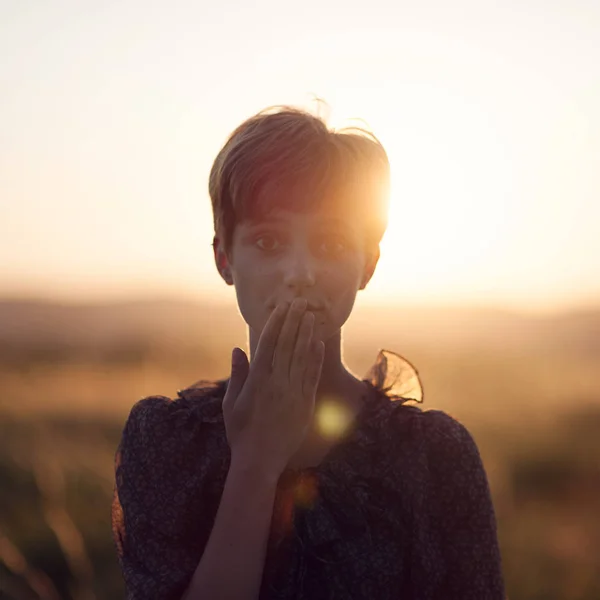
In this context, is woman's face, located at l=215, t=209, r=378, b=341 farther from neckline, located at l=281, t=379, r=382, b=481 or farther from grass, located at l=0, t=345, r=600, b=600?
grass, located at l=0, t=345, r=600, b=600

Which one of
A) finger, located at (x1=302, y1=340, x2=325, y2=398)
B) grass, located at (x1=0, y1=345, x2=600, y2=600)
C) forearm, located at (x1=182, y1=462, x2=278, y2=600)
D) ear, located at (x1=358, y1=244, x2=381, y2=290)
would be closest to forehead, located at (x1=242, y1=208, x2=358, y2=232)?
ear, located at (x1=358, y1=244, x2=381, y2=290)

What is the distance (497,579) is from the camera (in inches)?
121

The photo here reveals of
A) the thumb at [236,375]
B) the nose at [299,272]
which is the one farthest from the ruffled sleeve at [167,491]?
the nose at [299,272]

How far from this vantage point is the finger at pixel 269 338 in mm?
2836

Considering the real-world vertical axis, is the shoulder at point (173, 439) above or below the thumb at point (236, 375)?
below

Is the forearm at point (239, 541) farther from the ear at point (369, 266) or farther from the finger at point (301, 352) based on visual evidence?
the ear at point (369, 266)

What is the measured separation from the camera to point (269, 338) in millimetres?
2838

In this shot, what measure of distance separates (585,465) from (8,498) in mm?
9058

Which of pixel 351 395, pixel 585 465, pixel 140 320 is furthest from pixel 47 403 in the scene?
pixel 140 320

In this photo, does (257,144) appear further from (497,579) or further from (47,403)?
(47,403)

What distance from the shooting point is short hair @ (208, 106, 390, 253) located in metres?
2.97

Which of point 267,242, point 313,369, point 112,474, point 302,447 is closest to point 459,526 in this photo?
point 302,447

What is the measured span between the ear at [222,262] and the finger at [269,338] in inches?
18.1

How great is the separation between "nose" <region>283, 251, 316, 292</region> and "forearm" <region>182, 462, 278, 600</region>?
62 cm
